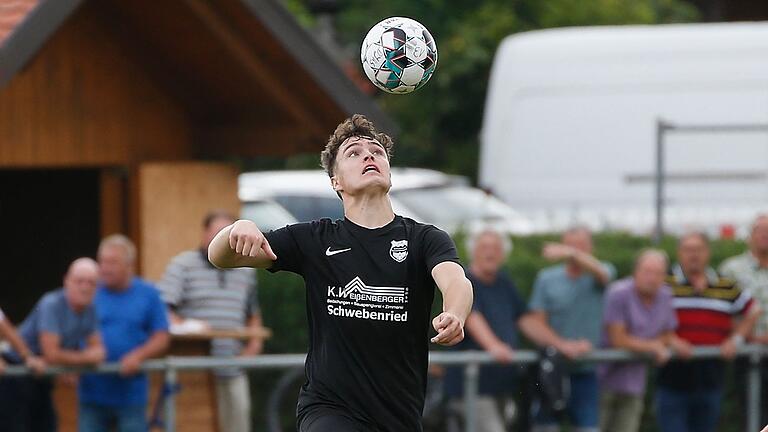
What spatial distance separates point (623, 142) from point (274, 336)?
16.5 ft

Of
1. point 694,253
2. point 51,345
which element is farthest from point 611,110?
point 51,345

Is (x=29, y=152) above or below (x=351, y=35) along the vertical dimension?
below

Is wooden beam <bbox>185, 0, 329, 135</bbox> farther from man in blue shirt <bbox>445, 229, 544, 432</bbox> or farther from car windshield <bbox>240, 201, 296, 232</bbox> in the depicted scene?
car windshield <bbox>240, 201, 296, 232</bbox>

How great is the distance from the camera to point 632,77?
16.5 m

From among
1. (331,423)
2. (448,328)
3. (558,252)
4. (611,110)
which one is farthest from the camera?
(611,110)

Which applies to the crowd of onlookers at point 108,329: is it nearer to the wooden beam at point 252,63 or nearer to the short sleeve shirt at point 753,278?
the wooden beam at point 252,63

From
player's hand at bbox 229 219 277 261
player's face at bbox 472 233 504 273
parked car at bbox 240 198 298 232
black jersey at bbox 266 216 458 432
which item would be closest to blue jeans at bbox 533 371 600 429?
player's face at bbox 472 233 504 273

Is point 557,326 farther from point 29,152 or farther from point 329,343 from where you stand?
point 329,343

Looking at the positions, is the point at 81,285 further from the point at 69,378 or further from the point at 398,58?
the point at 398,58

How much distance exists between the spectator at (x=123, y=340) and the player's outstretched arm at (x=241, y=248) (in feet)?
13.6

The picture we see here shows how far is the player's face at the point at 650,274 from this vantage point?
11.7 meters

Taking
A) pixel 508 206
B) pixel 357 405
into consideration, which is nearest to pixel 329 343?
pixel 357 405

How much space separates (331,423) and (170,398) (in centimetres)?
458

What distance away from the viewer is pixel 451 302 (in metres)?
6.41
